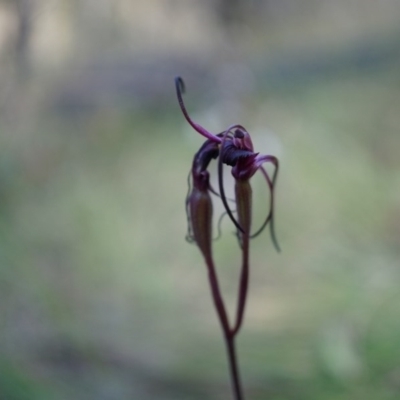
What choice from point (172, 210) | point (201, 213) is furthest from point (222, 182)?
point (172, 210)

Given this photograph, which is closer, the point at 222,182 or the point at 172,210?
the point at 222,182

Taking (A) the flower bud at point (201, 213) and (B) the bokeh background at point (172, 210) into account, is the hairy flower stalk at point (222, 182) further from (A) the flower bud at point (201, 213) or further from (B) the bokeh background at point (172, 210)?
(B) the bokeh background at point (172, 210)

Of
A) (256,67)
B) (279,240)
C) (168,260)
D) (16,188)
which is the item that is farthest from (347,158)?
(256,67)

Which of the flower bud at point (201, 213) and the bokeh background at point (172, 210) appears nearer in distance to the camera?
the flower bud at point (201, 213)

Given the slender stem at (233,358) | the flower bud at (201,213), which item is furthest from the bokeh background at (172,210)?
the flower bud at (201,213)

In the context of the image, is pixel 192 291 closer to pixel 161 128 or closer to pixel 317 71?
pixel 161 128

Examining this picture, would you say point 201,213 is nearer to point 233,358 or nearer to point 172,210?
point 233,358

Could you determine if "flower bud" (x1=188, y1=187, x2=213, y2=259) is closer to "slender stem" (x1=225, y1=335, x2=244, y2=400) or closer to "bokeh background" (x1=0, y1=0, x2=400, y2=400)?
"slender stem" (x1=225, y1=335, x2=244, y2=400)

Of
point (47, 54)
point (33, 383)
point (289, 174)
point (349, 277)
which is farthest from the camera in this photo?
point (47, 54)

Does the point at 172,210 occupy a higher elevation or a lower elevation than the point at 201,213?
higher
